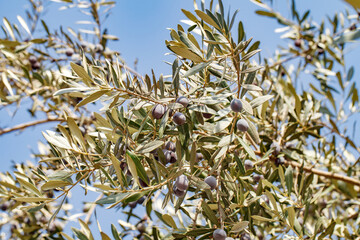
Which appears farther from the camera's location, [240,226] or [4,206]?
[4,206]

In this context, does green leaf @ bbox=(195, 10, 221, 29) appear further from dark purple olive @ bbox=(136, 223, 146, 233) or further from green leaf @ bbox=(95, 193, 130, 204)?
dark purple olive @ bbox=(136, 223, 146, 233)

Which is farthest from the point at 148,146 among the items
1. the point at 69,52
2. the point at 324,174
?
the point at 69,52

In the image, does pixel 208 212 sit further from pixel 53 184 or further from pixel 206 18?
pixel 206 18

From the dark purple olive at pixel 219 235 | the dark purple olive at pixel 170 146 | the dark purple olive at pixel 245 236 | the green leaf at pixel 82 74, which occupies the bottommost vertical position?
the dark purple olive at pixel 245 236

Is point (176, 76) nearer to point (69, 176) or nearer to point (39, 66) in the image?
point (69, 176)

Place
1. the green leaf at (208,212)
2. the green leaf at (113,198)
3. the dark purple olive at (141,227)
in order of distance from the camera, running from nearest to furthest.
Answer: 1. the green leaf at (113,198)
2. the green leaf at (208,212)
3. the dark purple olive at (141,227)

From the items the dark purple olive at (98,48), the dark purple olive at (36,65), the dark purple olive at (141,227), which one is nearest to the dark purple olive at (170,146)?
the dark purple olive at (141,227)

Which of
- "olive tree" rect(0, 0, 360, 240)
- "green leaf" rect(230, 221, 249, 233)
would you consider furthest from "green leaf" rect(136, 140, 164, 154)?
"green leaf" rect(230, 221, 249, 233)

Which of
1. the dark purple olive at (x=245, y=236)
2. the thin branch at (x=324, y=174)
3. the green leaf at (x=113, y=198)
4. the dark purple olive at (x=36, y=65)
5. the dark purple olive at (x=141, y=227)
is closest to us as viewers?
the green leaf at (x=113, y=198)

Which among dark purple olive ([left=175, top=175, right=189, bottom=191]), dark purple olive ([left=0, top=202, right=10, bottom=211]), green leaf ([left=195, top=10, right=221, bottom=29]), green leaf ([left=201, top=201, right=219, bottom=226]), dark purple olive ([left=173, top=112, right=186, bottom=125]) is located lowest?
dark purple olive ([left=0, top=202, right=10, bottom=211])

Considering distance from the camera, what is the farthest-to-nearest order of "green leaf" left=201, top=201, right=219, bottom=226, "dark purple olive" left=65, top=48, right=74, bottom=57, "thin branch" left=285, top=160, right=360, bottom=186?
"dark purple olive" left=65, top=48, right=74, bottom=57
"thin branch" left=285, top=160, right=360, bottom=186
"green leaf" left=201, top=201, right=219, bottom=226

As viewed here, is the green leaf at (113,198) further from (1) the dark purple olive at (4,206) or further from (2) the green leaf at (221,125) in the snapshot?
(1) the dark purple olive at (4,206)

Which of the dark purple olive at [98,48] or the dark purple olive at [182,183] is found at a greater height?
the dark purple olive at [98,48]

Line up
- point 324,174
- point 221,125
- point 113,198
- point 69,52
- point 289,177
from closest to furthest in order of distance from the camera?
point 113,198
point 221,125
point 289,177
point 324,174
point 69,52
